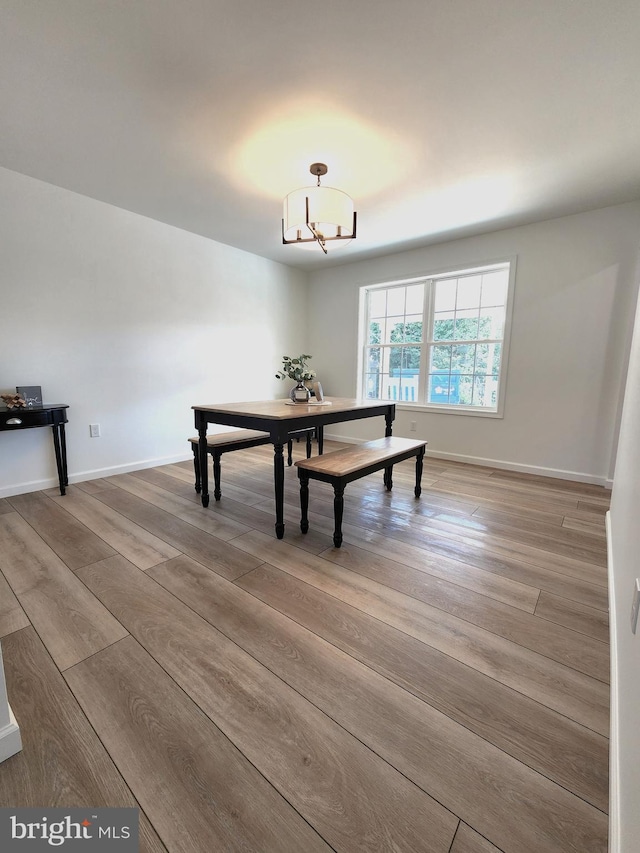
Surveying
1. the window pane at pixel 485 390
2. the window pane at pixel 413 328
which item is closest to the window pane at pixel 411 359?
the window pane at pixel 413 328

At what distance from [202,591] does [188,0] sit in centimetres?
249

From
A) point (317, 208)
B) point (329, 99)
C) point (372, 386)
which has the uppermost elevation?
point (329, 99)

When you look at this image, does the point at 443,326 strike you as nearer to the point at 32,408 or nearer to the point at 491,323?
the point at 491,323

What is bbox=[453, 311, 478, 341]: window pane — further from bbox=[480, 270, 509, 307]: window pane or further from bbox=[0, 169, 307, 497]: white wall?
bbox=[0, 169, 307, 497]: white wall

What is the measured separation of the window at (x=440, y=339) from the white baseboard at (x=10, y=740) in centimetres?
405

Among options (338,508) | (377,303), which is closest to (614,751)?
(338,508)

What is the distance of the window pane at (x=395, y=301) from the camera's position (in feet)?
14.6

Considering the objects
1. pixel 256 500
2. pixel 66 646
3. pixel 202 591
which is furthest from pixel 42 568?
pixel 256 500

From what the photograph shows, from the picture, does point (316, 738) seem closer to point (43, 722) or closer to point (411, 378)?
point (43, 722)

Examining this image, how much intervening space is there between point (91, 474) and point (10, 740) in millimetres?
2694

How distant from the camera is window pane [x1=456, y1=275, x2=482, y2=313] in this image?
3.87 metres

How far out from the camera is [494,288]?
3758 millimetres

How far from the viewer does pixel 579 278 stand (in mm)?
3201

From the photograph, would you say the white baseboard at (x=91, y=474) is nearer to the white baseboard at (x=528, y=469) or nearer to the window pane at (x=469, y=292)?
the white baseboard at (x=528, y=469)
